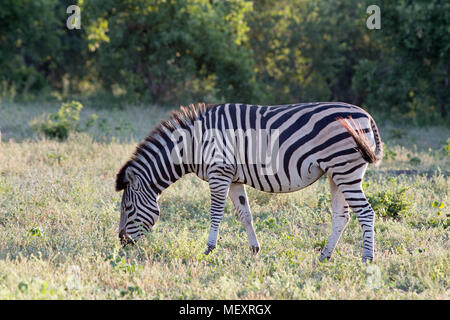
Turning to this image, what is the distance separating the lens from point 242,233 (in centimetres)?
684

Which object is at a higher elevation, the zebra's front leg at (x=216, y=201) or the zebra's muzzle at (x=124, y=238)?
the zebra's front leg at (x=216, y=201)

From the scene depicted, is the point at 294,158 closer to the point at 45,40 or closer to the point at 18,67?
the point at 45,40

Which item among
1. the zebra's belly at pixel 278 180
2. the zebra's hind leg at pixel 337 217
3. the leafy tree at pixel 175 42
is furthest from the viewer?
the leafy tree at pixel 175 42

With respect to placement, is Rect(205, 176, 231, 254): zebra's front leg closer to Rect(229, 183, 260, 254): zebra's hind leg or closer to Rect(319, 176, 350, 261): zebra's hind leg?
Rect(229, 183, 260, 254): zebra's hind leg

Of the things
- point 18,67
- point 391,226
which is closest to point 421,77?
point 391,226

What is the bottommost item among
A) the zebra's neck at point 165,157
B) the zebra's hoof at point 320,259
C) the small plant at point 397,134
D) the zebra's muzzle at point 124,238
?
the zebra's hoof at point 320,259

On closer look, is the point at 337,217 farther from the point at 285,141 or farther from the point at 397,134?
the point at 397,134

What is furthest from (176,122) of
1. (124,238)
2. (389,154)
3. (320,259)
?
(389,154)

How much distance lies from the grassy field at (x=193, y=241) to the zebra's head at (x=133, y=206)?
7.0 inches

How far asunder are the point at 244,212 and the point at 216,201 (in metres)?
0.45

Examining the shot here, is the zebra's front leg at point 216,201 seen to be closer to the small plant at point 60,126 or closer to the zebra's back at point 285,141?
the zebra's back at point 285,141

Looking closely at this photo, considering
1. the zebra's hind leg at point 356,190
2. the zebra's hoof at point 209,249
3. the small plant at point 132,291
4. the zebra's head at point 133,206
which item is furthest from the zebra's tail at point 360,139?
the small plant at point 132,291

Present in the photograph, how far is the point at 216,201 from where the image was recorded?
6039 millimetres

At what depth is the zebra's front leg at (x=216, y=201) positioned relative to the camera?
5.95 metres
